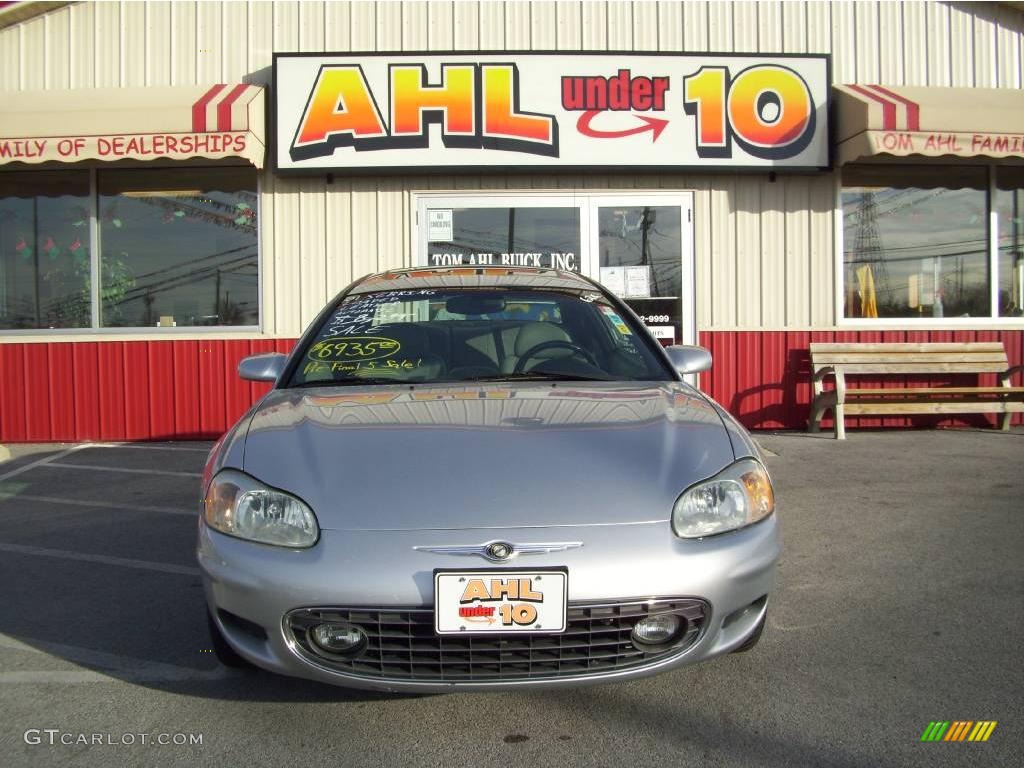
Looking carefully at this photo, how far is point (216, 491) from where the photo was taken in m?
2.56

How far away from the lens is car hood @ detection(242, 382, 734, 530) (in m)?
2.37

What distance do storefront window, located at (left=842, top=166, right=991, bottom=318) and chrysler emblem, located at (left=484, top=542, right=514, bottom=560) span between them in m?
7.20

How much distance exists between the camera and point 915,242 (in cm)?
877

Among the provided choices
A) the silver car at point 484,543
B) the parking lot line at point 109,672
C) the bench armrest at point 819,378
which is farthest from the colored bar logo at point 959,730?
the bench armrest at point 819,378

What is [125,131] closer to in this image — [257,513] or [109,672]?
[109,672]

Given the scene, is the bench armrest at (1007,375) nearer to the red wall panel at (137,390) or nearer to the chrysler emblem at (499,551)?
the chrysler emblem at (499,551)

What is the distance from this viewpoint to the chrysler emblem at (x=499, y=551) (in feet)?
7.39

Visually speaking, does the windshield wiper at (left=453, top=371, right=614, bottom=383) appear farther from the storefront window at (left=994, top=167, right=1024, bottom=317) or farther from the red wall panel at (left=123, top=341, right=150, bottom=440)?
the storefront window at (left=994, top=167, right=1024, bottom=317)

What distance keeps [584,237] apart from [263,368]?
5196 mm

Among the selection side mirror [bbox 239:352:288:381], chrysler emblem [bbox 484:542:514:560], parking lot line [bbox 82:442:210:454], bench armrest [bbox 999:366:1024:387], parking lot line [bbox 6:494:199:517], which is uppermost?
side mirror [bbox 239:352:288:381]

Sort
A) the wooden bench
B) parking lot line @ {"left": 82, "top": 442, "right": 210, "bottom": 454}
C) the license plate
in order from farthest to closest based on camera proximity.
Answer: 1. the wooden bench
2. parking lot line @ {"left": 82, "top": 442, "right": 210, "bottom": 454}
3. the license plate

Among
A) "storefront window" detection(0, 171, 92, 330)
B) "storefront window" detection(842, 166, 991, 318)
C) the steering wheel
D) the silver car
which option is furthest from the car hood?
"storefront window" detection(0, 171, 92, 330)

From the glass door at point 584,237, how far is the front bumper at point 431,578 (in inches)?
241

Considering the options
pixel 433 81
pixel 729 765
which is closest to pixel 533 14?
pixel 433 81
